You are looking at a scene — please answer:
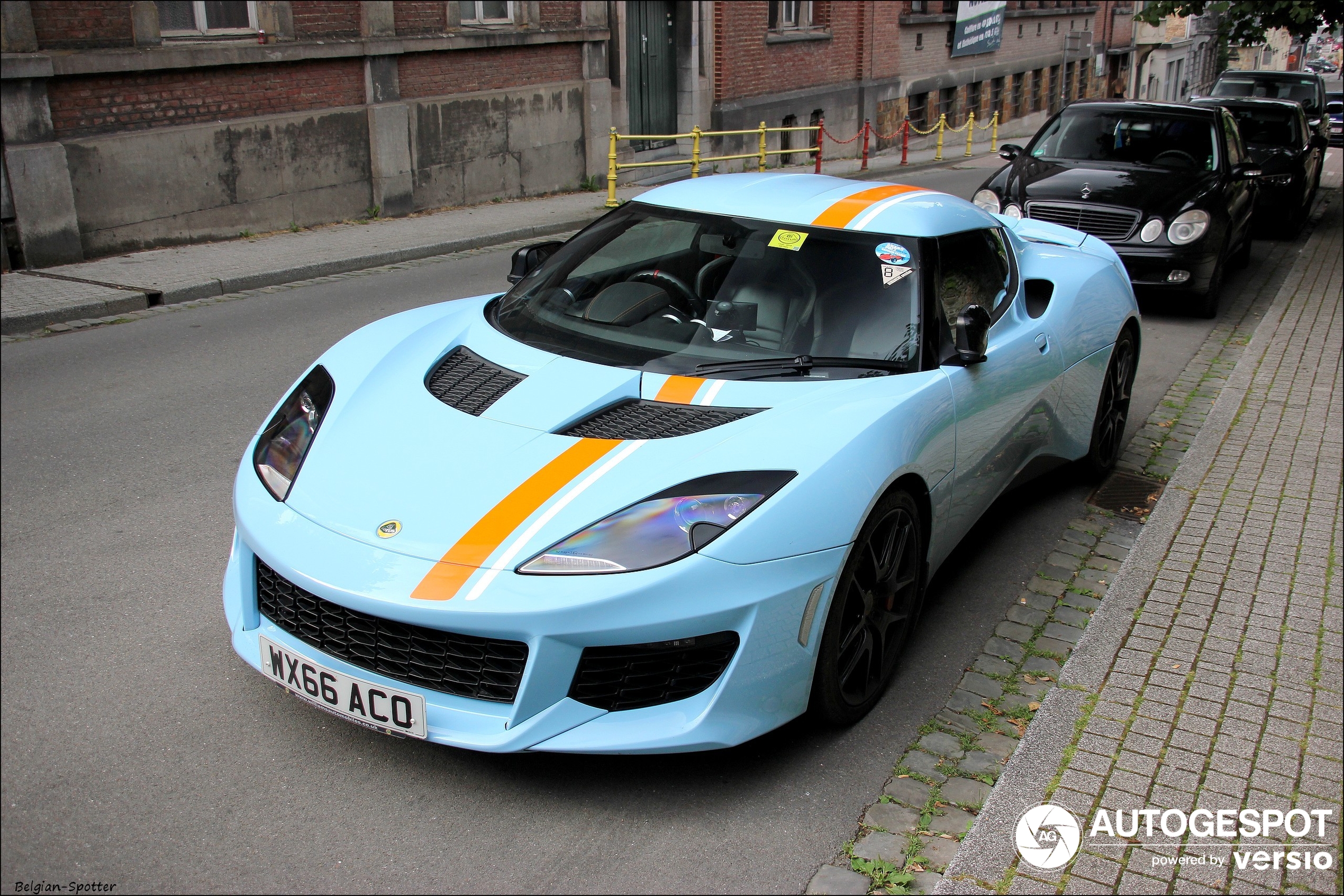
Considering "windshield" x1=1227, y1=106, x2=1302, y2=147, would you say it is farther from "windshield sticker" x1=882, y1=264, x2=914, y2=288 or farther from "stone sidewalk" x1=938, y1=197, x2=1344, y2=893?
"windshield sticker" x1=882, y1=264, x2=914, y2=288

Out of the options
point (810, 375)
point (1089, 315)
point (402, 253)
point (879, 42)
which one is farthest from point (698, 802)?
point (879, 42)

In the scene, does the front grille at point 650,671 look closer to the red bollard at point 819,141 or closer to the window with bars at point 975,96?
the red bollard at point 819,141

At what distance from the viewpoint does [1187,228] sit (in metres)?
9.82

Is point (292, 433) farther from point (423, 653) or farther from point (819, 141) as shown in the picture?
point (819, 141)

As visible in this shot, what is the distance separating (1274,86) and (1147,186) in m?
15.6

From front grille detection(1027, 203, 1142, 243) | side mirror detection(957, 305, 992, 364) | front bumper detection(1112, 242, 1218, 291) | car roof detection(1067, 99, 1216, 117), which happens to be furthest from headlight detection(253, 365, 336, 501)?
car roof detection(1067, 99, 1216, 117)

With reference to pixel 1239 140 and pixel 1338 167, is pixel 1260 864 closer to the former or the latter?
pixel 1239 140

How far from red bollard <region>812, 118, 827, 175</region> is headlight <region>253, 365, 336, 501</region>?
44.1 feet

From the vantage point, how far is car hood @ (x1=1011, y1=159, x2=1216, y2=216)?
32.9 ft

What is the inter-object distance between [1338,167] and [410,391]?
1247 inches

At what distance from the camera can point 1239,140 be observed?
11586 millimetres

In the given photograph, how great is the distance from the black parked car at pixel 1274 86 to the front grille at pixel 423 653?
23251 mm

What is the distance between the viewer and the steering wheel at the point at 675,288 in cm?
415

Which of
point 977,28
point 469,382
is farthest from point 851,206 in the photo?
point 977,28
